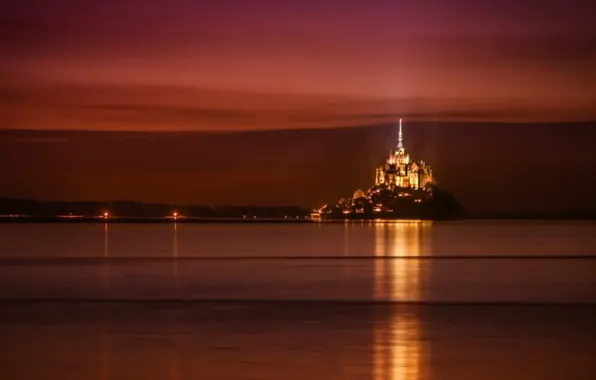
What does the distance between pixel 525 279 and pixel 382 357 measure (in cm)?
2547

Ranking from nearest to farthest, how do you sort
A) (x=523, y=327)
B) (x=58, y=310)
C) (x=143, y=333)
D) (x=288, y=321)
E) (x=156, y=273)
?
1. (x=143, y=333)
2. (x=523, y=327)
3. (x=288, y=321)
4. (x=58, y=310)
5. (x=156, y=273)

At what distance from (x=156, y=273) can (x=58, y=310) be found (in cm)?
1880

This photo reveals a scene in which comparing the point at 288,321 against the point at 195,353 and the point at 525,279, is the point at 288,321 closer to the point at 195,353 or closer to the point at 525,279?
the point at 195,353

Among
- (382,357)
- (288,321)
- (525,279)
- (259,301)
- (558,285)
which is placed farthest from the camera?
(525,279)

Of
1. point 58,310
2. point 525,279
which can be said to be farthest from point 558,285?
point 58,310

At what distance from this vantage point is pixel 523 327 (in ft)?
78.6

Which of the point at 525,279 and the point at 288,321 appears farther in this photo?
the point at 525,279

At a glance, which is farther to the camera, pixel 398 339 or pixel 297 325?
pixel 297 325

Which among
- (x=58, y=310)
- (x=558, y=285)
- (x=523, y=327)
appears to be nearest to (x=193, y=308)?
(x=58, y=310)

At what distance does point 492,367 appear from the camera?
58.4ft

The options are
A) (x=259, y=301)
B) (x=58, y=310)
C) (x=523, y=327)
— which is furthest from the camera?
(x=259, y=301)

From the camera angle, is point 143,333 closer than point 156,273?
Yes

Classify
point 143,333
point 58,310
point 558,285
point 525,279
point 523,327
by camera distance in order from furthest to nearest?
point 525,279 < point 558,285 < point 58,310 < point 523,327 < point 143,333

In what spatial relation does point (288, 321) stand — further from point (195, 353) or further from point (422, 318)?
point (195, 353)
